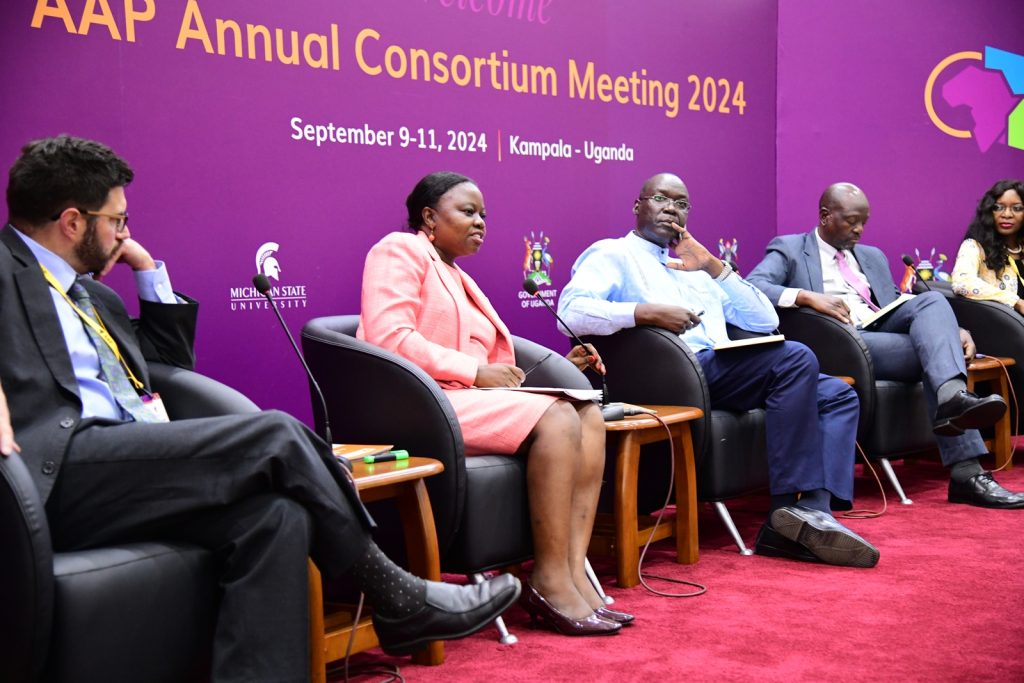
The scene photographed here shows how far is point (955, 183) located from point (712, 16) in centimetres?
214

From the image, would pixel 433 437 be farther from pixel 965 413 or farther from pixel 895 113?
pixel 895 113

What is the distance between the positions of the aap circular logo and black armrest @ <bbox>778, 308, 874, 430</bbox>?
257 cm

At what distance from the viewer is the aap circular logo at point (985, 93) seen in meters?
6.55

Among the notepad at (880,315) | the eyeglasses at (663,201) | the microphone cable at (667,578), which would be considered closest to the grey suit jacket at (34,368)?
the microphone cable at (667,578)

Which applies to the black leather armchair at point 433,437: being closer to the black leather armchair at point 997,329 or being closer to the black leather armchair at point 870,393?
the black leather armchair at point 870,393

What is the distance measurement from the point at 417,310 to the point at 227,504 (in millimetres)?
1165

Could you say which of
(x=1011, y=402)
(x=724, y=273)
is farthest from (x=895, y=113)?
(x=724, y=273)

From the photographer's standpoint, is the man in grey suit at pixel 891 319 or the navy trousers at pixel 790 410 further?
the man in grey suit at pixel 891 319

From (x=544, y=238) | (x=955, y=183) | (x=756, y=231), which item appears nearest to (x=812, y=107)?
(x=756, y=231)

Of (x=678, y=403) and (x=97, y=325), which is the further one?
(x=678, y=403)

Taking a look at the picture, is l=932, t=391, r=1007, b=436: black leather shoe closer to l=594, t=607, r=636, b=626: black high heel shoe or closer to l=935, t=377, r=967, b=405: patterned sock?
l=935, t=377, r=967, b=405: patterned sock

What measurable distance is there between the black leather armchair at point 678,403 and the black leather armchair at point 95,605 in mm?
1938

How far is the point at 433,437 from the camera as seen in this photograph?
9.18 feet

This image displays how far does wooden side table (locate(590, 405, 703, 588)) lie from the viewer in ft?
11.2
